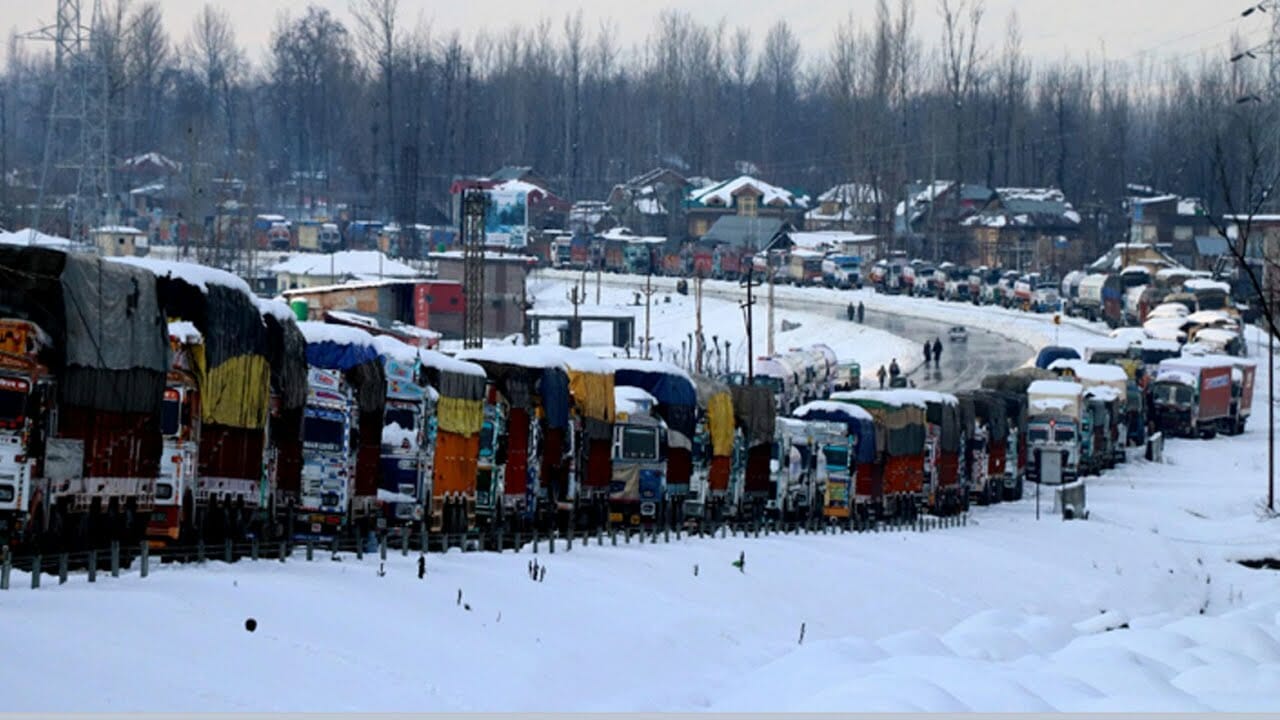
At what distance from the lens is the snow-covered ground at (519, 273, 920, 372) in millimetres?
98250

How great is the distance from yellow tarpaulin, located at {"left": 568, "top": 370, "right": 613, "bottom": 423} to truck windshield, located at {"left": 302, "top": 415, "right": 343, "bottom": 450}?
8.62 metres

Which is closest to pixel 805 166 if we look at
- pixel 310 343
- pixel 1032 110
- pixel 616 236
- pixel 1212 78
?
pixel 1032 110

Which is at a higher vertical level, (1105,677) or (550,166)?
(550,166)

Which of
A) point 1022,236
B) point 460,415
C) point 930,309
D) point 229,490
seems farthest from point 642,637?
point 1022,236

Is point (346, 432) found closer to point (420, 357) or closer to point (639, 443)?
point (420, 357)

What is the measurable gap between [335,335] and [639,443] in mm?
11481

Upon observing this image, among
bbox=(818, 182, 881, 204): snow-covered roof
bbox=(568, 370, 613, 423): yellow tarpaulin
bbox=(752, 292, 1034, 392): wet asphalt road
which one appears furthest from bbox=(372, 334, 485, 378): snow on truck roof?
bbox=(818, 182, 881, 204): snow-covered roof

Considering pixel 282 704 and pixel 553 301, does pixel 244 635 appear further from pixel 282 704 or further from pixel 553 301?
pixel 553 301

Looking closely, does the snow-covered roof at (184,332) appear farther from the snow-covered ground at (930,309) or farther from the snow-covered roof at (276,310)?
the snow-covered ground at (930,309)

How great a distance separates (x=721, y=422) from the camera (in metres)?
42.8

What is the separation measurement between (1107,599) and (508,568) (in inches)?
656

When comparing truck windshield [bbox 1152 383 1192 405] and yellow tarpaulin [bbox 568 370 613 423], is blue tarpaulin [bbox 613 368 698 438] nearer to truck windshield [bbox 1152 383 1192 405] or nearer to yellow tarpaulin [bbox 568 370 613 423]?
yellow tarpaulin [bbox 568 370 613 423]

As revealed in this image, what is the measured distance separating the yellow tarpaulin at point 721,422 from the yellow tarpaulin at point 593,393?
→ 196 inches

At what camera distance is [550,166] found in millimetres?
183875
